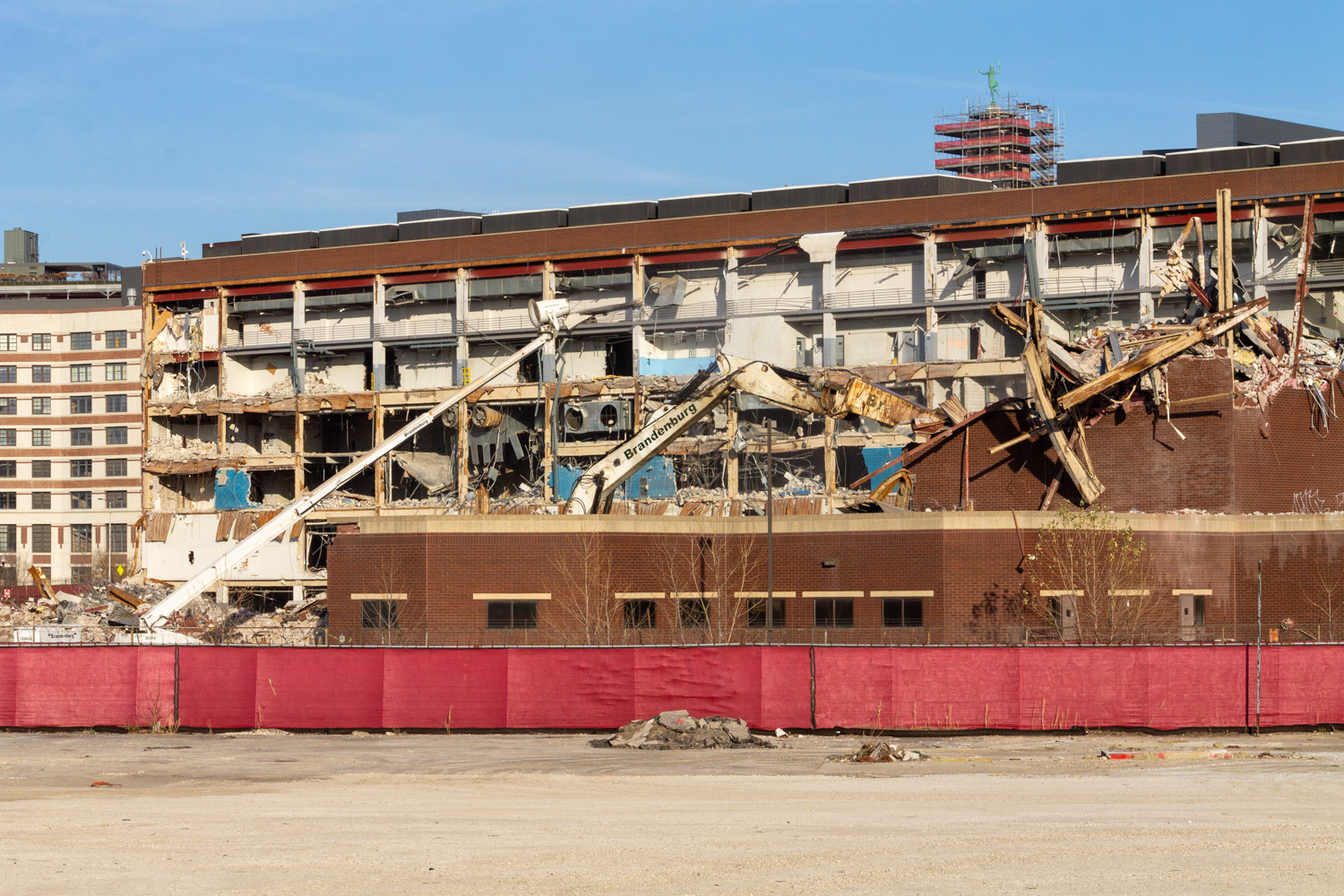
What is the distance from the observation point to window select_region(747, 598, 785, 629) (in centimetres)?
5209

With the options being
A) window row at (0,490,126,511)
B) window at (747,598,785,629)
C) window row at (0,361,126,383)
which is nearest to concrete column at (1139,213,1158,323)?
window at (747,598,785,629)

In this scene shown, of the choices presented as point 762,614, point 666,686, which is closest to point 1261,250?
point 762,614

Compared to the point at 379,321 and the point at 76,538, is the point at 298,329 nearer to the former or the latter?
the point at 379,321

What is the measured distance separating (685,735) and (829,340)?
2217 inches

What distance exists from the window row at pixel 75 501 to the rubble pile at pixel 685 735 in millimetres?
86107

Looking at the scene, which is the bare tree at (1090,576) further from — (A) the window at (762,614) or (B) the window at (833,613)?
(A) the window at (762,614)

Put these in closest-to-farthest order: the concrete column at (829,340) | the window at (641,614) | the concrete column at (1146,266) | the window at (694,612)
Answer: the window at (694,612) < the window at (641,614) < the concrete column at (1146,266) < the concrete column at (829,340)

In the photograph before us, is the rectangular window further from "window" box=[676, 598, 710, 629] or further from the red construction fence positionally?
the red construction fence

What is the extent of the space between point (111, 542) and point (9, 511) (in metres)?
8.44

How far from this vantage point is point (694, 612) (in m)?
53.2

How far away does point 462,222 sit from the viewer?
96.8 m

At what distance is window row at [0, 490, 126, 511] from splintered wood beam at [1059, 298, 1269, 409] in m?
80.5

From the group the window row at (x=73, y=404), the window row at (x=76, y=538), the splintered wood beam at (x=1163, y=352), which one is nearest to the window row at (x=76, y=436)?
the window row at (x=73, y=404)

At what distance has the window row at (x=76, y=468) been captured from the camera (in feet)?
366
